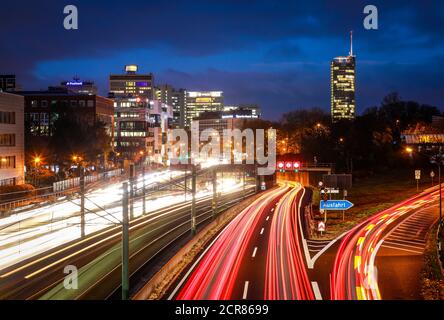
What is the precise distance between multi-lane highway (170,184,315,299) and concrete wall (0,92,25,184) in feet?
81.3

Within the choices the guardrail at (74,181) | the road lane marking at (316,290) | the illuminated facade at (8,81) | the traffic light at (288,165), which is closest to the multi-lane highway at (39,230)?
the road lane marking at (316,290)

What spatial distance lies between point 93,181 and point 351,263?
42.6 m

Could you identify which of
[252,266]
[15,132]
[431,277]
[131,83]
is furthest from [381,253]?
[131,83]

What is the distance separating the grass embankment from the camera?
123 ft

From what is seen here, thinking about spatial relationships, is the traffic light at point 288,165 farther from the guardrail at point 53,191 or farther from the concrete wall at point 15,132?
the concrete wall at point 15,132

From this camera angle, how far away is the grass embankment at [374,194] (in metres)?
37.4

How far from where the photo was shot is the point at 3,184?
47.5 metres

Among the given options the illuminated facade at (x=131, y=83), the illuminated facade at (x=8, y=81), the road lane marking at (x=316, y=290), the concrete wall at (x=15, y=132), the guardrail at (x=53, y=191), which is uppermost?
the illuminated facade at (x=131, y=83)

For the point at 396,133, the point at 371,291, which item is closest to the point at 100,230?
the point at 371,291

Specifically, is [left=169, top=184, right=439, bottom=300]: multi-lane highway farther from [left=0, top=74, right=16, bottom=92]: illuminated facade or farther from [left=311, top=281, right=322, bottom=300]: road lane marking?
[left=0, top=74, right=16, bottom=92]: illuminated facade

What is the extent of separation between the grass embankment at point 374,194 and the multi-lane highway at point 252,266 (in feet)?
11.4

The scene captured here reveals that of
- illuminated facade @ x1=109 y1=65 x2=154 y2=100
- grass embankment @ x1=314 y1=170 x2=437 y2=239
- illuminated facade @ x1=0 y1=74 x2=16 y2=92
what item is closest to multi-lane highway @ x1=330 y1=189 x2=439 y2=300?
grass embankment @ x1=314 y1=170 x2=437 y2=239
